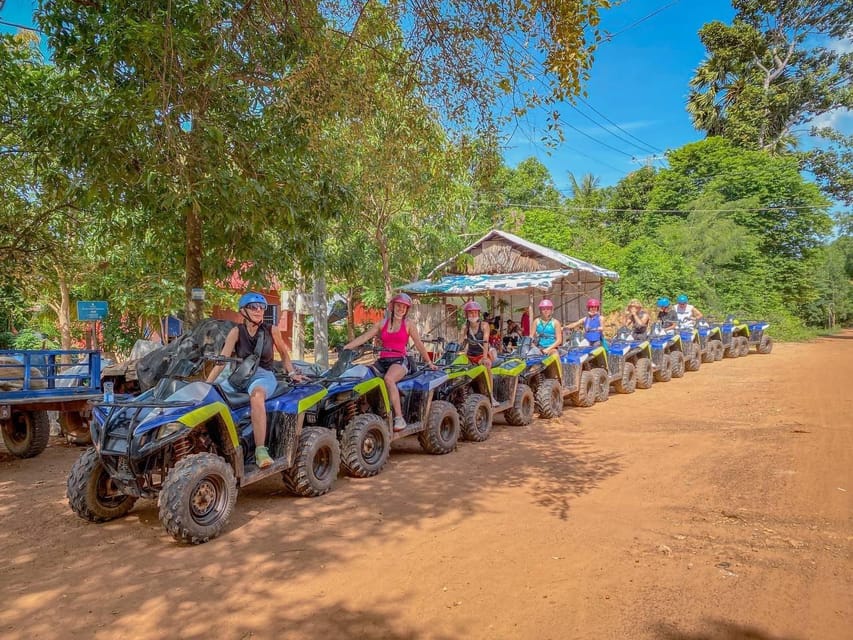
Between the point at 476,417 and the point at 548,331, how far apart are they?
2.92 m

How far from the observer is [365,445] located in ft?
20.9

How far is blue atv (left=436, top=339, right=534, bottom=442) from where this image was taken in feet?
26.1

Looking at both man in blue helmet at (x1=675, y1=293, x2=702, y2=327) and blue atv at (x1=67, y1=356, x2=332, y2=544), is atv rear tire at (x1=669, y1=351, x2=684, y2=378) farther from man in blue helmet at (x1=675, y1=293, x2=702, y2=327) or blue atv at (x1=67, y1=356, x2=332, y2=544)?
blue atv at (x1=67, y1=356, x2=332, y2=544)

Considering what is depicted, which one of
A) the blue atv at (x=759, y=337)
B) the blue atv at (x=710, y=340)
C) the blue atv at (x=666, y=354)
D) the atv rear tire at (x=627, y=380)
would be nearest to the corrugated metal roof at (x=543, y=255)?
the blue atv at (x=710, y=340)

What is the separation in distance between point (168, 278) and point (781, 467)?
11772 mm

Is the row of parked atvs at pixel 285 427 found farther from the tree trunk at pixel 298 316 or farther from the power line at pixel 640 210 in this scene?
the power line at pixel 640 210

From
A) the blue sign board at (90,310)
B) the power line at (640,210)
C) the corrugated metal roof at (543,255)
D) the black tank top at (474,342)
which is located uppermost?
the power line at (640,210)

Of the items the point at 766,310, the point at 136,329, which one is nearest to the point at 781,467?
the point at 136,329

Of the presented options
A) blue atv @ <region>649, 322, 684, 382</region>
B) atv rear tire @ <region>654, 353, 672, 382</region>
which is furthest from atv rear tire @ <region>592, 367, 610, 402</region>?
atv rear tire @ <region>654, 353, 672, 382</region>

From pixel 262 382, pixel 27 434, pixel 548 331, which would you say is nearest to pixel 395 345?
pixel 262 382

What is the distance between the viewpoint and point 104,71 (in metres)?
6.20

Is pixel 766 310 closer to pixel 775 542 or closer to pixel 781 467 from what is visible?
pixel 781 467

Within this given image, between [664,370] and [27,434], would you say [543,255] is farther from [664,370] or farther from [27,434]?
[27,434]

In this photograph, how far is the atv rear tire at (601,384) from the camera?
Result: 11.1 metres
